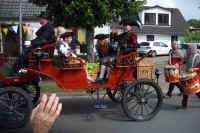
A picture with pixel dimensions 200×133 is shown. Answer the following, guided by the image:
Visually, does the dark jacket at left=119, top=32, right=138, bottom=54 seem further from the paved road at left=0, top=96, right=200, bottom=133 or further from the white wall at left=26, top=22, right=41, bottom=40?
the white wall at left=26, top=22, right=41, bottom=40

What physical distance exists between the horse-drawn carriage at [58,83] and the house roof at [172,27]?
28.6 metres

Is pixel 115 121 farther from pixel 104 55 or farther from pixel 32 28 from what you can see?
pixel 32 28

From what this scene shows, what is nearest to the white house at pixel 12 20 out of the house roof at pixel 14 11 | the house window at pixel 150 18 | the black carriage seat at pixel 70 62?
the house roof at pixel 14 11

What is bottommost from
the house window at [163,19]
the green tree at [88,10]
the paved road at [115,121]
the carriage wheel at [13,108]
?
the paved road at [115,121]

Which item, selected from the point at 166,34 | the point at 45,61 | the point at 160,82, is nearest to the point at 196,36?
the point at 166,34

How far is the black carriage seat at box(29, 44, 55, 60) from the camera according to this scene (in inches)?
220

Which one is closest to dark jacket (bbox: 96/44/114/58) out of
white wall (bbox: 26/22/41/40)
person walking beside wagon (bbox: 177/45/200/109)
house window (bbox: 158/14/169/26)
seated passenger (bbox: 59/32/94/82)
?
seated passenger (bbox: 59/32/94/82)

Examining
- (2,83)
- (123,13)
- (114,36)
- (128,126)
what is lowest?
(128,126)

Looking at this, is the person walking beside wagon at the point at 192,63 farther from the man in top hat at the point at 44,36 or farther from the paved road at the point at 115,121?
the man in top hat at the point at 44,36

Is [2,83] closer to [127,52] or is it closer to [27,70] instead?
[27,70]

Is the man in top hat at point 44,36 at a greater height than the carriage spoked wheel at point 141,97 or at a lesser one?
greater

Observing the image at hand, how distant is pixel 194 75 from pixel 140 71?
143 centimetres

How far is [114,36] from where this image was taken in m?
6.46

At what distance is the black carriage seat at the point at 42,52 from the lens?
18.4 feet
